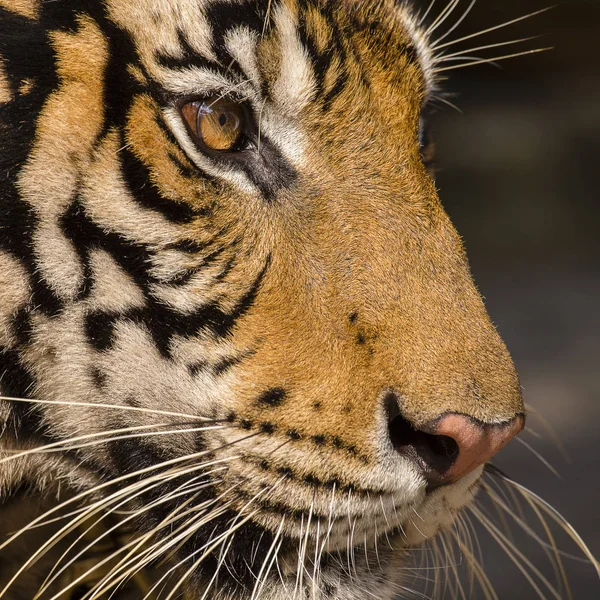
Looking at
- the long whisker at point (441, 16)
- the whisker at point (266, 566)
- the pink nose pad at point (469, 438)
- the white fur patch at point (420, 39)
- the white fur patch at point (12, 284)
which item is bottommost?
the whisker at point (266, 566)

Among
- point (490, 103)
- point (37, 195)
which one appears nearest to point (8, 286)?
point (37, 195)

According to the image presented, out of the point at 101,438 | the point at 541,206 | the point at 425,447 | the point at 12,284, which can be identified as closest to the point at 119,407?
the point at 101,438

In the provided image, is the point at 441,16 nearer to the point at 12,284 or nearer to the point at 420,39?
the point at 420,39

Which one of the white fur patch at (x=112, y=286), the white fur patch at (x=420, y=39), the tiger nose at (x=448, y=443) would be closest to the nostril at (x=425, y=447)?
the tiger nose at (x=448, y=443)

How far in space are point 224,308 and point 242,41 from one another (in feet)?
1.07

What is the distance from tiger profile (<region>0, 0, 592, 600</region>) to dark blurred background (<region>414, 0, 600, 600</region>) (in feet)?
Answer: 6.69

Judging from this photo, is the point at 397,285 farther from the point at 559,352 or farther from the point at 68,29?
the point at 559,352

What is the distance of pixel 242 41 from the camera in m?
1.17

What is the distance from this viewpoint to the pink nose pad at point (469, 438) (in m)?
1.07

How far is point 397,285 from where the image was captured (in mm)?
1195

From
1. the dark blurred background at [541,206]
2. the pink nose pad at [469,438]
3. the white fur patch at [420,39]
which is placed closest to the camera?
the pink nose pad at [469,438]

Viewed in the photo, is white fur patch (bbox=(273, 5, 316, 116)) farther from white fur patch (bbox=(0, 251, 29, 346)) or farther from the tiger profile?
white fur patch (bbox=(0, 251, 29, 346))

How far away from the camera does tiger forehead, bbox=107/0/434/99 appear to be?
116 cm

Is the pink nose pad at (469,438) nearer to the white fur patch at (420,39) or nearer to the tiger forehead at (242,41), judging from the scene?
the tiger forehead at (242,41)
